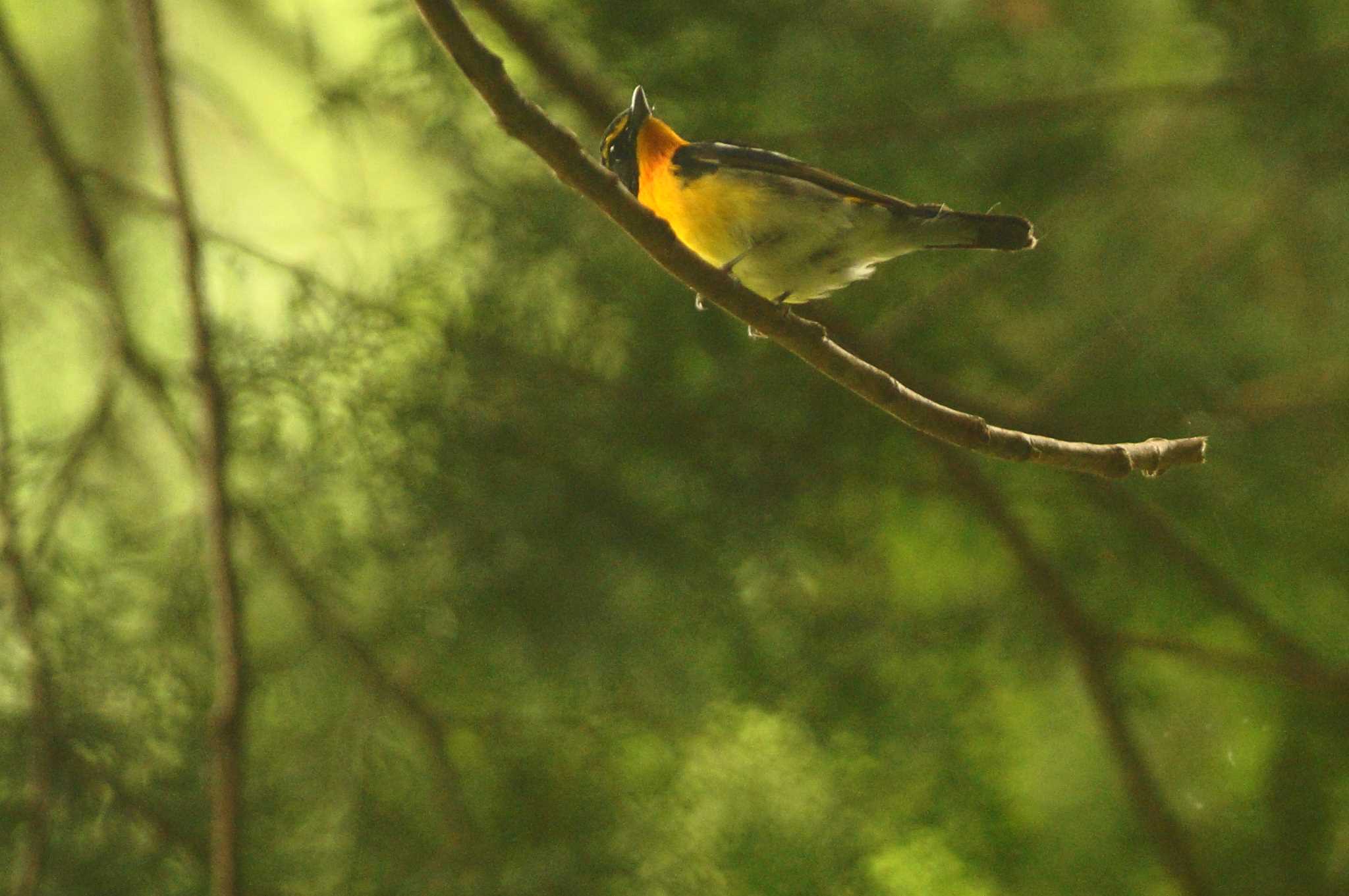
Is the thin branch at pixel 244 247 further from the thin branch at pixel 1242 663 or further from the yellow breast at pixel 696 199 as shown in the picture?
the thin branch at pixel 1242 663

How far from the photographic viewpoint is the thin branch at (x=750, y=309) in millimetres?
485

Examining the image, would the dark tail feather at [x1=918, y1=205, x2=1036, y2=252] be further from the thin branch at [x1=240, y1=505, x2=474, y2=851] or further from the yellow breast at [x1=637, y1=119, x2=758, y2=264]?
the thin branch at [x1=240, y1=505, x2=474, y2=851]

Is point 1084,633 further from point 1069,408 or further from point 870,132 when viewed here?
point 870,132

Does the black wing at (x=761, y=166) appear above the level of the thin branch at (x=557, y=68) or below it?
below

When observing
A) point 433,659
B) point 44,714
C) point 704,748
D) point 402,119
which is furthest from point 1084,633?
point 44,714

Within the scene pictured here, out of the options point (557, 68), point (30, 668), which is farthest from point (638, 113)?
point (30, 668)

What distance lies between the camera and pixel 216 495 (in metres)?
0.95

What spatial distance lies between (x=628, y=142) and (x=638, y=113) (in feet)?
0.06

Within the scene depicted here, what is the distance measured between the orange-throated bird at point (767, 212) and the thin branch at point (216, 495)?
37cm

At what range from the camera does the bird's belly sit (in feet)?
2.52

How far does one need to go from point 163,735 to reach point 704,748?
508 millimetres

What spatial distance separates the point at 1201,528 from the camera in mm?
1070

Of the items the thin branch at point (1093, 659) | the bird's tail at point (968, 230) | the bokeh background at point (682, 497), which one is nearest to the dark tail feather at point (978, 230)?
the bird's tail at point (968, 230)

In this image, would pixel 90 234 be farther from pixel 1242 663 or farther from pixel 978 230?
pixel 1242 663
